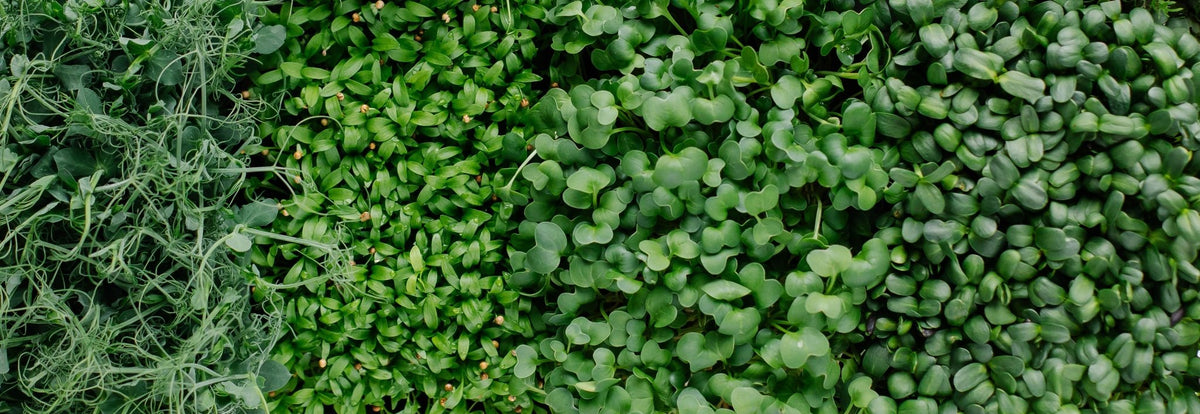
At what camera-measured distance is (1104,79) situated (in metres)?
1.29

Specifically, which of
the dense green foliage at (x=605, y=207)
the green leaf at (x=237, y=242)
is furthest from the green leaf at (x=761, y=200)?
the green leaf at (x=237, y=242)

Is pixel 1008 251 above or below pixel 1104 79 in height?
below

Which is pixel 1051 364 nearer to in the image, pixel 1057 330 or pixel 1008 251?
pixel 1057 330

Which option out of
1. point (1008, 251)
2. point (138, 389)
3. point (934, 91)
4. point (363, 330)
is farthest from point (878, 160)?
point (138, 389)

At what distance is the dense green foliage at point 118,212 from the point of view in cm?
125

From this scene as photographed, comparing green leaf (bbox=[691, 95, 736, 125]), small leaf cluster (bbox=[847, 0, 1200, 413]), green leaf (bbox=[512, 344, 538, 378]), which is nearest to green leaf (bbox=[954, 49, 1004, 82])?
small leaf cluster (bbox=[847, 0, 1200, 413])

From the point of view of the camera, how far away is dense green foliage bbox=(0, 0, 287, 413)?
1.25 m

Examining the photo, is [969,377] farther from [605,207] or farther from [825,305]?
[605,207]

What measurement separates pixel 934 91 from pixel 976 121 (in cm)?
9

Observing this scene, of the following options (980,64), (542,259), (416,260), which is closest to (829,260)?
(980,64)

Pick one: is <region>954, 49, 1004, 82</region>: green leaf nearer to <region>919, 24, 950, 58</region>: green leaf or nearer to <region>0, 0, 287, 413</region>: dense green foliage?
<region>919, 24, 950, 58</region>: green leaf

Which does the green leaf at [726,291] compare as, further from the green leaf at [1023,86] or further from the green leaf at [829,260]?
the green leaf at [1023,86]

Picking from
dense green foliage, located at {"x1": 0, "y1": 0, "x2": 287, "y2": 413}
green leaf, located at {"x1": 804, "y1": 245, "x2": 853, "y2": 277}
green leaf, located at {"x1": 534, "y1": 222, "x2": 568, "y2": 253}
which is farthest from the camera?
green leaf, located at {"x1": 534, "y1": 222, "x2": 568, "y2": 253}

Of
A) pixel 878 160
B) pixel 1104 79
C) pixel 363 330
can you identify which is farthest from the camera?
pixel 363 330
